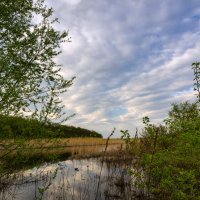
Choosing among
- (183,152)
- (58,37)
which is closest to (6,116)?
(58,37)

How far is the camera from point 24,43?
10.5 m

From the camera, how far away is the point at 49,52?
10.6 metres

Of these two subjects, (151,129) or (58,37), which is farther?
(58,37)

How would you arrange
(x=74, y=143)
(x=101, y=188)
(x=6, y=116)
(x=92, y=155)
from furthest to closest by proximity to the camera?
1. (x=74, y=143)
2. (x=92, y=155)
3. (x=101, y=188)
4. (x=6, y=116)

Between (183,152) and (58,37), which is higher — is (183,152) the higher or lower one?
the lower one

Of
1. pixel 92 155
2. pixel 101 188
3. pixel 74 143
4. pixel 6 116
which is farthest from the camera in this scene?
pixel 74 143

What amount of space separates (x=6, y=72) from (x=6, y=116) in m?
1.42

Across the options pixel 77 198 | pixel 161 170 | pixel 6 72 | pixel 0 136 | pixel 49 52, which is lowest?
pixel 77 198

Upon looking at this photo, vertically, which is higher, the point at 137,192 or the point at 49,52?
the point at 49,52

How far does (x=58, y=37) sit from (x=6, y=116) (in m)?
3.48

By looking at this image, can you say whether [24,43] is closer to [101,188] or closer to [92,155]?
[101,188]

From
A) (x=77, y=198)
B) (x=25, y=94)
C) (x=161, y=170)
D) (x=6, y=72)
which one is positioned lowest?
(x=77, y=198)

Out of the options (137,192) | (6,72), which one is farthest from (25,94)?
(137,192)

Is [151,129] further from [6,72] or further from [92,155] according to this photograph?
[92,155]
